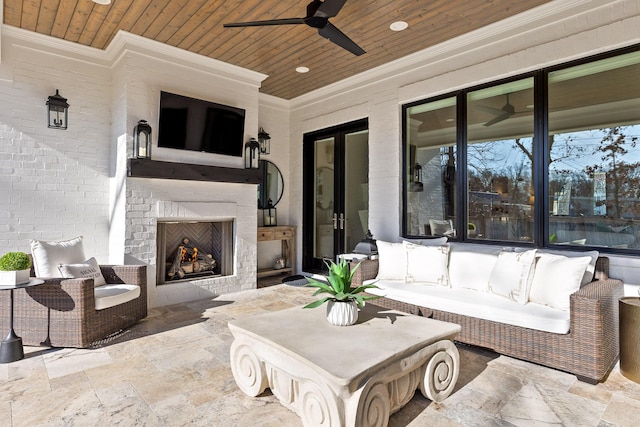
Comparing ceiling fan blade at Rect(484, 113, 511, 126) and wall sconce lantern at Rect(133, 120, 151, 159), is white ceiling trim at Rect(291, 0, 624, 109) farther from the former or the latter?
wall sconce lantern at Rect(133, 120, 151, 159)

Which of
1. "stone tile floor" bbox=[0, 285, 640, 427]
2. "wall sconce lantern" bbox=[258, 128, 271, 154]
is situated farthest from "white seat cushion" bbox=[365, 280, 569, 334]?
"wall sconce lantern" bbox=[258, 128, 271, 154]

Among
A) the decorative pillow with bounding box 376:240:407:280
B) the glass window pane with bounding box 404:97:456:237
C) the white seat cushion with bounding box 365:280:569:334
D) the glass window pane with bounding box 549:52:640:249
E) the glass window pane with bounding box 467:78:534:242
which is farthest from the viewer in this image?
the glass window pane with bounding box 404:97:456:237

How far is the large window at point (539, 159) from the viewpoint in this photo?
319 centimetres

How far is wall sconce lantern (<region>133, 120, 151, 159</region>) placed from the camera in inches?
163

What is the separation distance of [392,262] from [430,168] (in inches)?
56.6

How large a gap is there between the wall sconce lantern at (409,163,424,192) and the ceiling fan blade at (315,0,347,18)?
2324 millimetres

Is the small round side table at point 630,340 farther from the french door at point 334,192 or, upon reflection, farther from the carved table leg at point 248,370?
the french door at point 334,192

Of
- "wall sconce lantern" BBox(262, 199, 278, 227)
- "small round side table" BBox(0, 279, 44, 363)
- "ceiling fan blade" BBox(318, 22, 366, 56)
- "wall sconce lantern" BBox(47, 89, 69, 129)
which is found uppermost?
"ceiling fan blade" BBox(318, 22, 366, 56)

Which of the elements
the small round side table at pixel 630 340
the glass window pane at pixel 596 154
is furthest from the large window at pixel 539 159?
the small round side table at pixel 630 340

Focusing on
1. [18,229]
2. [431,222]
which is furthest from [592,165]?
[18,229]

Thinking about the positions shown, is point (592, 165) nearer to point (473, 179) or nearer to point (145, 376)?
point (473, 179)

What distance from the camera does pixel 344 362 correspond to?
175cm

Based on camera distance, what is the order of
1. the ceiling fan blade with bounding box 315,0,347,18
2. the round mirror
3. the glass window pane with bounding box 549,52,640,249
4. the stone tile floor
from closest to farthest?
the stone tile floor, the ceiling fan blade with bounding box 315,0,347,18, the glass window pane with bounding box 549,52,640,249, the round mirror

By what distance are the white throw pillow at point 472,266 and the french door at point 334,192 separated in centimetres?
204
